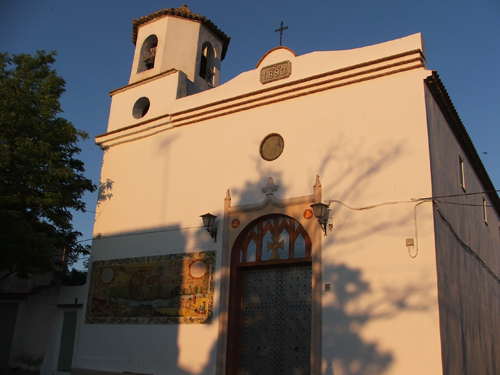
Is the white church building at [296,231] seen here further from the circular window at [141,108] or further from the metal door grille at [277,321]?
the circular window at [141,108]

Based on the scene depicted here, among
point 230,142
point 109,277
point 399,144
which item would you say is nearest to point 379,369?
point 399,144

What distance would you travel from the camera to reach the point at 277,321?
10.5m

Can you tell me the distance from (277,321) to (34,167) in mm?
7276

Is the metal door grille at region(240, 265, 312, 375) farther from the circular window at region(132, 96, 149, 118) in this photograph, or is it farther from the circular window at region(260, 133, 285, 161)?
the circular window at region(132, 96, 149, 118)

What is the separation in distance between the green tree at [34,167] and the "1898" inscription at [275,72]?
5422mm

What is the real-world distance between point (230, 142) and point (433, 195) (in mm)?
5115

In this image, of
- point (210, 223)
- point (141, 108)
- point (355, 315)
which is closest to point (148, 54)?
point (141, 108)

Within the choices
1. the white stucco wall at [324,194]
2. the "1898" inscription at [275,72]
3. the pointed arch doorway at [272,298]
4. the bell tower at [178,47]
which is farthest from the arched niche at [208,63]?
the pointed arch doorway at [272,298]

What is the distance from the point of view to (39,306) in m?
14.1

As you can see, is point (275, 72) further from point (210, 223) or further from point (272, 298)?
point (272, 298)

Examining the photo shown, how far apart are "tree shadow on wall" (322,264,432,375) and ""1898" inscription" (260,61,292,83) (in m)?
4.81

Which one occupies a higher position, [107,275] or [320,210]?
[320,210]

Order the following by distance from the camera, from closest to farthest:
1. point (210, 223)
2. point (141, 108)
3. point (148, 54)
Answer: point (210, 223)
point (141, 108)
point (148, 54)

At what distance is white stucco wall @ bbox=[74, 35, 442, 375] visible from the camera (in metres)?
9.04
